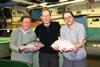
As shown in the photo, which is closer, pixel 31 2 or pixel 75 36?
pixel 75 36

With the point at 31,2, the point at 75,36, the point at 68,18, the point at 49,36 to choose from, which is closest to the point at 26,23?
the point at 49,36

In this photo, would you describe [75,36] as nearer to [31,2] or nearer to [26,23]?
[26,23]

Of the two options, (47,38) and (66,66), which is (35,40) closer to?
(47,38)

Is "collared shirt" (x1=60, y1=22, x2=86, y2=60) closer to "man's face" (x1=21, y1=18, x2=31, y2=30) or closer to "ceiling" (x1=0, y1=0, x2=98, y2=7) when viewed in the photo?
"man's face" (x1=21, y1=18, x2=31, y2=30)

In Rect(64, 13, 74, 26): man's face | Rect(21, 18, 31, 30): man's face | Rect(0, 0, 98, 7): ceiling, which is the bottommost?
Rect(0, 0, 98, 7): ceiling

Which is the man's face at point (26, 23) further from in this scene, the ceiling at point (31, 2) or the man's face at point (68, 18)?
the ceiling at point (31, 2)

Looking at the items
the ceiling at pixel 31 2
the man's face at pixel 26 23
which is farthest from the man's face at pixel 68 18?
the ceiling at pixel 31 2

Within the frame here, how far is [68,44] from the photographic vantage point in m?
3.58

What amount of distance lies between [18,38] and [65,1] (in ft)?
24.2

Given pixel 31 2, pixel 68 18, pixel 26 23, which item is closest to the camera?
pixel 68 18

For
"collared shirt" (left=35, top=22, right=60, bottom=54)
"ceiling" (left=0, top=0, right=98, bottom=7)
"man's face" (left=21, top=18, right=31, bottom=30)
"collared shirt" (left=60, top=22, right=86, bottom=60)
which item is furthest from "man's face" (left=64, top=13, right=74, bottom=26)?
"ceiling" (left=0, top=0, right=98, bottom=7)

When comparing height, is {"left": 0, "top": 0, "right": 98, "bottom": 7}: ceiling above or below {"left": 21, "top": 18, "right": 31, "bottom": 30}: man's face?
below

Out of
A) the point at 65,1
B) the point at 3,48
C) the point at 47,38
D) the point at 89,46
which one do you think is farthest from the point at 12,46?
the point at 65,1

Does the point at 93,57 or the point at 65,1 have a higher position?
the point at 65,1
